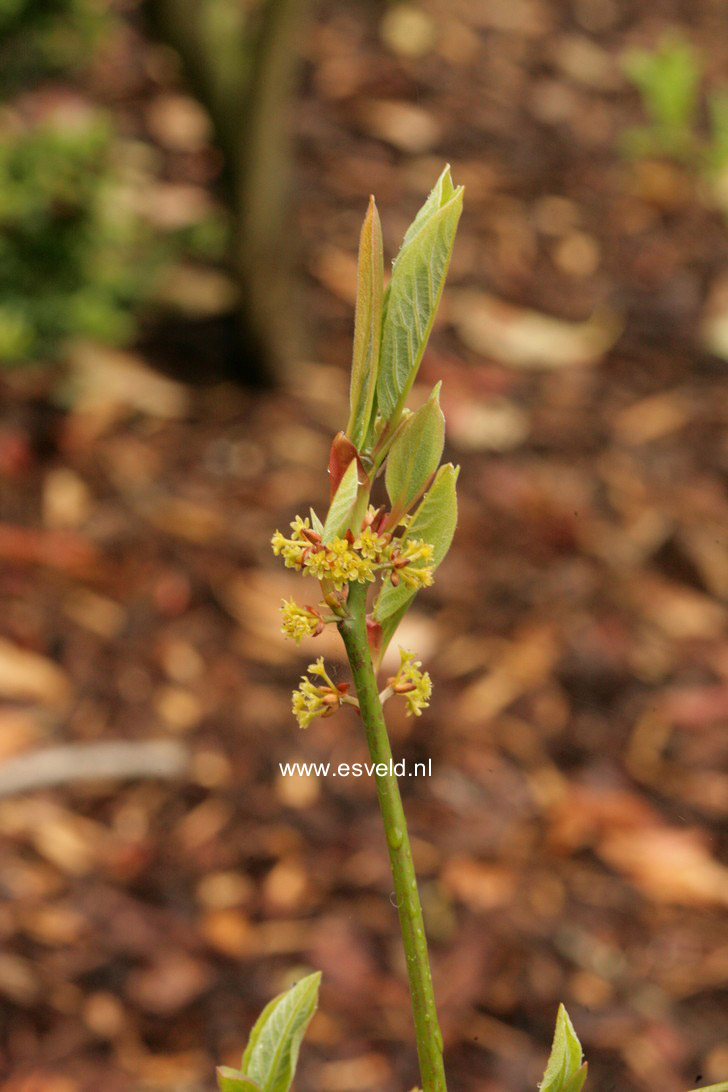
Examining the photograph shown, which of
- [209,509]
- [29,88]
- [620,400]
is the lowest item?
[209,509]

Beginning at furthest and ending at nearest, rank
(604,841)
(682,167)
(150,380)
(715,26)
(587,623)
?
(715,26) < (682,167) < (150,380) < (587,623) < (604,841)

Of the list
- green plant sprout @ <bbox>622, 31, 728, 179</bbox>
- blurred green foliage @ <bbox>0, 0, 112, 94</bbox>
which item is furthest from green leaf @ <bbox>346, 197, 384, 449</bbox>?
green plant sprout @ <bbox>622, 31, 728, 179</bbox>

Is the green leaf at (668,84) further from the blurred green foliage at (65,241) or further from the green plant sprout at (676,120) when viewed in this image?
the blurred green foliage at (65,241)

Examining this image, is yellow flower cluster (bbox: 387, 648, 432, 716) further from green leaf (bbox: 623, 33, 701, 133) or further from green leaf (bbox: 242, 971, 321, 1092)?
green leaf (bbox: 623, 33, 701, 133)

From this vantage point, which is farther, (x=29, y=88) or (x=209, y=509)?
(x=29, y=88)

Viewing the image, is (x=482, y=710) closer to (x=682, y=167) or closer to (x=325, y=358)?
(x=325, y=358)

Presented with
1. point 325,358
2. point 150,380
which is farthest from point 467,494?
point 150,380
